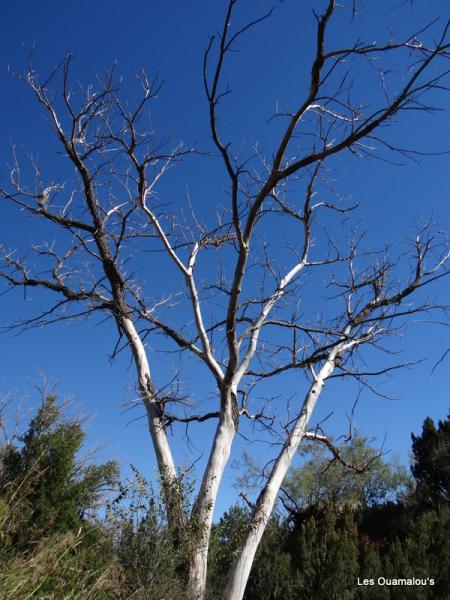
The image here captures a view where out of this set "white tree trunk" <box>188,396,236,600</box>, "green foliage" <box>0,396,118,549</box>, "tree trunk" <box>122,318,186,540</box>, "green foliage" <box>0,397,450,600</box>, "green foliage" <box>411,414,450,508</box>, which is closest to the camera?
"green foliage" <box>0,397,450,600</box>

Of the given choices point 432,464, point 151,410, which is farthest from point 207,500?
point 432,464

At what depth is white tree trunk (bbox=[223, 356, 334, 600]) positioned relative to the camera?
631 cm

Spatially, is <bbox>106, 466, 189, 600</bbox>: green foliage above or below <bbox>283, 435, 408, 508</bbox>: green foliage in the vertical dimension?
below

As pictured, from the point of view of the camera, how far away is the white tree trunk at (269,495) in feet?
20.7

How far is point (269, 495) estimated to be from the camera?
6.92 m

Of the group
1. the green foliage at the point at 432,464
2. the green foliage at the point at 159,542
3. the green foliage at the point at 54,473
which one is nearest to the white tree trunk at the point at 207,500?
the green foliage at the point at 159,542

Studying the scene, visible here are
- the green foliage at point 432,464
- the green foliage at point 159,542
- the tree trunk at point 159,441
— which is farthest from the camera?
the green foliage at point 432,464

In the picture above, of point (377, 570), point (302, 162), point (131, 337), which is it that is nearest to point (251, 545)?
point (131, 337)

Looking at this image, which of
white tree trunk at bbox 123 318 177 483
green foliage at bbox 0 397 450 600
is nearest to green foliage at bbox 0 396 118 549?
green foliage at bbox 0 397 450 600

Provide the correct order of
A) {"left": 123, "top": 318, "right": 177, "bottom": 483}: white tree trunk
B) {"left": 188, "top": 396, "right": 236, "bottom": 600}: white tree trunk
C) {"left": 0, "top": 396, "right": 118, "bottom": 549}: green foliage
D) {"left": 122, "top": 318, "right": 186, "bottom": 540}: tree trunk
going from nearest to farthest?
{"left": 188, "top": 396, "right": 236, "bottom": 600}: white tree trunk → {"left": 122, "top": 318, "right": 186, "bottom": 540}: tree trunk → {"left": 123, "top": 318, "right": 177, "bottom": 483}: white tree trunk → {"left": 0, "top": 396, "right": 118, "bottom": 549}: green foliage

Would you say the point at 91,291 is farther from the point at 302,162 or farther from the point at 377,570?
the point at 377,570

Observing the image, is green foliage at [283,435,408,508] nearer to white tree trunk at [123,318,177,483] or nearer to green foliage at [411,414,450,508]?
green foliage at [411,414,450,508]

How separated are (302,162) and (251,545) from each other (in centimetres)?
450

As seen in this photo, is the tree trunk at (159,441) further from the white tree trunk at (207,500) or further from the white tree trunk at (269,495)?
the white tree trunk at (269,495)
